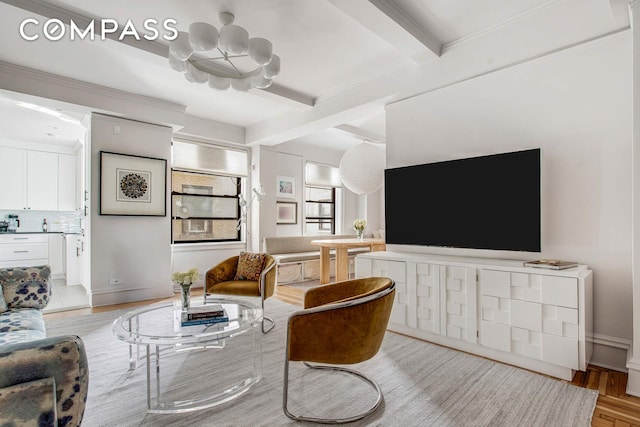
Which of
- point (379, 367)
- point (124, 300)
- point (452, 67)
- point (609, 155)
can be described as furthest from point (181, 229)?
point (609, 155)

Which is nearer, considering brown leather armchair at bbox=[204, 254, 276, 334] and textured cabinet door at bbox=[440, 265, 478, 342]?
textured cabinet door at bbox=[440, 265, 478, 342]

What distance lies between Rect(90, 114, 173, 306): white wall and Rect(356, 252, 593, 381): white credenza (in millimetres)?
3382

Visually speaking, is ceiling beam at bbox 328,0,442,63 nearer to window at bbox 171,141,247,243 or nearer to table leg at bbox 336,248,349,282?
table leg at bbox 336,248,349,282

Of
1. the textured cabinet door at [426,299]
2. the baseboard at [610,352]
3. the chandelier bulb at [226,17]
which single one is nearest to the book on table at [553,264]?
the baseboard at [610,352]

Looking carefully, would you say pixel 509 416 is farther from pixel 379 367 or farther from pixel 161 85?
pixel 161 85

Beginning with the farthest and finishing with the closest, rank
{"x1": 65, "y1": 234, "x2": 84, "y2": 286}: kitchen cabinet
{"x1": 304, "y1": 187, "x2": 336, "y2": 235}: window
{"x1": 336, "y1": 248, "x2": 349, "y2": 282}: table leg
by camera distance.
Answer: {"x1": 304, "y1": 187, "x2": 336, "y2": 235}: window → {"x1": 65, "y1": 234, "x2": 84, "y2": 286}: kitchen cabinet → {"x1": 336, "y1": 248, "x2": 349, "y2": 282}: table leg

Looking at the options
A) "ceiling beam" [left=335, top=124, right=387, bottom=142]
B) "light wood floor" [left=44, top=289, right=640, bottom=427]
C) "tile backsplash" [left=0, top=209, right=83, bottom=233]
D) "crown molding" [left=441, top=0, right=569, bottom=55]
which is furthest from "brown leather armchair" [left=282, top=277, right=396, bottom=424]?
"tile backsplash" [left=0, top=209, right=83, bottom=233]

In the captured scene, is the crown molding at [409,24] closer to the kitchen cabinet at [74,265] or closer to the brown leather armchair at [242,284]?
the brown leather armchair at [242,284]

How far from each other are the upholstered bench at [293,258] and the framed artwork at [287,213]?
0.67 meters

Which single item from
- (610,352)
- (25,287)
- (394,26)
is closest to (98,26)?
(25,287)

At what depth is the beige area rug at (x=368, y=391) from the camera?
1887 mm

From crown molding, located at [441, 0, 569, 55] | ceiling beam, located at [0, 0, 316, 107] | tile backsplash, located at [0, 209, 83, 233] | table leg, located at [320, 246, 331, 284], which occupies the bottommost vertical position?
table leg, located at [320, 246, 331, 284]

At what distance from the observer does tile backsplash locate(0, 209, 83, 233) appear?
6.48m

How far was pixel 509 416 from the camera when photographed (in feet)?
6.24
